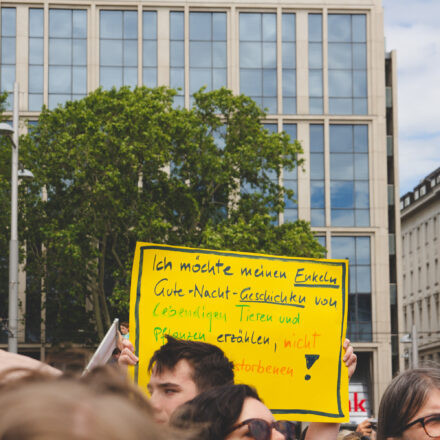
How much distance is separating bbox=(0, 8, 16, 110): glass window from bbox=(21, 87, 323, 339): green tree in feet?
39.5

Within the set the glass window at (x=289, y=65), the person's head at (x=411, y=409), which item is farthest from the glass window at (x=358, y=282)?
the person's head at (x=411, y=409)

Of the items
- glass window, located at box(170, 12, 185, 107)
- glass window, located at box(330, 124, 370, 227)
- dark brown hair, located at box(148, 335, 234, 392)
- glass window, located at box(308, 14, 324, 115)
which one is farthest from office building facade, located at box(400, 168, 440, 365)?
dark brown hair, located at box(148, 335, 234, 392)

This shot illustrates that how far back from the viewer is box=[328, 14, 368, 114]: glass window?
153ft

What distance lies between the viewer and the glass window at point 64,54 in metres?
45.1

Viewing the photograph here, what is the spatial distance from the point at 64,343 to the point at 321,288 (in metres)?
4.37

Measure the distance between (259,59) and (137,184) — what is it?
15.7m

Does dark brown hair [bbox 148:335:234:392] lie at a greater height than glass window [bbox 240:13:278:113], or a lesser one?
lesser

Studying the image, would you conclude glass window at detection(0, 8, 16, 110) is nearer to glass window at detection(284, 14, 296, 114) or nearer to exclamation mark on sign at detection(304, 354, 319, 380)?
glass window at detection(284, 14, 296, 114)

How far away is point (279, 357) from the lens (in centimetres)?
559

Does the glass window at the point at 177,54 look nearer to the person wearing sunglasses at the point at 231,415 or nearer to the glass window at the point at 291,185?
the glass window at the point at 291,185

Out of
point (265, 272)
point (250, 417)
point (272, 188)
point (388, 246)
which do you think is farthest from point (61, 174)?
point (250, 417)

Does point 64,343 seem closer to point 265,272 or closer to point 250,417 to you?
point 250,417

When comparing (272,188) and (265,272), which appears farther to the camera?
(272,188)

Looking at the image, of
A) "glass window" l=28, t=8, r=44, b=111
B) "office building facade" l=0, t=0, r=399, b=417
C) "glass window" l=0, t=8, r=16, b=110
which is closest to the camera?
"glass window" l=0, t=8, r=16, b=110
